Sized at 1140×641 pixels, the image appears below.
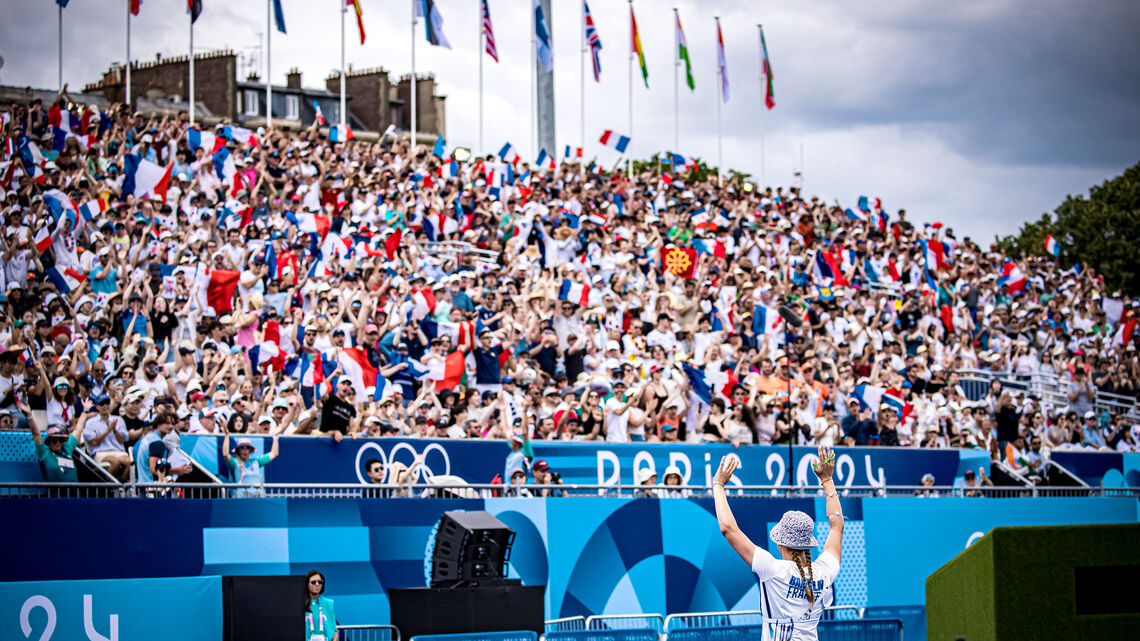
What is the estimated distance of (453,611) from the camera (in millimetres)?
10320

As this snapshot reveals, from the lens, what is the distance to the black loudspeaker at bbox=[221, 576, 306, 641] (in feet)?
34.2

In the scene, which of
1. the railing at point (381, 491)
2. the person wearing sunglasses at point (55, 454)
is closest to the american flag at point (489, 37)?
the railing at point (381, 491)

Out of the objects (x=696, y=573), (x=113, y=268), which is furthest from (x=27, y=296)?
(x=696, y=573)

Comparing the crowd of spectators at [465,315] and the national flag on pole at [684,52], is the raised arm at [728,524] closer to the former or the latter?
the crowd of spectators at [465,315]

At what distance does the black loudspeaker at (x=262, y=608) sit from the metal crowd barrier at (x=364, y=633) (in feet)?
1.39

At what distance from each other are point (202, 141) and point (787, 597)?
18216mm

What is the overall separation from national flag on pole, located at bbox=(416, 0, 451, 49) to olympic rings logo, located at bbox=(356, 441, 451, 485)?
782 inches

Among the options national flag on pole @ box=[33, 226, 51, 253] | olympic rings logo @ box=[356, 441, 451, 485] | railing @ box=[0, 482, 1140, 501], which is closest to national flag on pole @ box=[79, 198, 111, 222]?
national flag on pole @ box=[33, 226, 51, 253]

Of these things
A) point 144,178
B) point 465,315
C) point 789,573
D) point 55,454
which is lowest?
point 789,573

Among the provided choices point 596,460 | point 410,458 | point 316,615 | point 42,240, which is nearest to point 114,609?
point 316,615

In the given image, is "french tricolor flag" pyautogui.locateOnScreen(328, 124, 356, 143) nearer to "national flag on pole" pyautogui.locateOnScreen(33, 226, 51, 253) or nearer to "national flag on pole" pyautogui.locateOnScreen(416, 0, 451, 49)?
"national flag on pole" pyautogui.locateOnScreen(416, 0, 451, 49)

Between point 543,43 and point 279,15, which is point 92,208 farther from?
point 543,43

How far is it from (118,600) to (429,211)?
13800 mm

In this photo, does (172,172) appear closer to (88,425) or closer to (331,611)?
(88,425)
